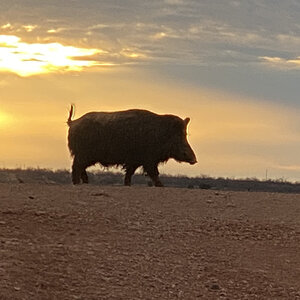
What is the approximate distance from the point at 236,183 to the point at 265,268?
22.7m

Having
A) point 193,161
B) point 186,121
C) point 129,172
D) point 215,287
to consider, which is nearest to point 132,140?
point 129,172

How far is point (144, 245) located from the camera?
12383mm

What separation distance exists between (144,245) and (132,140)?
8316mm

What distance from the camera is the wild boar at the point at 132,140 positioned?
67.5 feet

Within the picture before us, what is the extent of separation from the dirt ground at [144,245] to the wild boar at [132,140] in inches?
142

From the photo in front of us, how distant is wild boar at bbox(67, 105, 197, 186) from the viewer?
67.5 ft

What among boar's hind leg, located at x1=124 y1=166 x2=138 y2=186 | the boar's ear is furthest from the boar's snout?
boar's hind leg, located at x1=124 y1=166 x2=138 y2=186

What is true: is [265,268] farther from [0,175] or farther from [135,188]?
[0,175]

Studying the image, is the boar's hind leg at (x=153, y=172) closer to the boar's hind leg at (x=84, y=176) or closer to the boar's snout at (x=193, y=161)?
the boar's snout at (x=193, y=161)

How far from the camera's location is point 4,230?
40.6 feet

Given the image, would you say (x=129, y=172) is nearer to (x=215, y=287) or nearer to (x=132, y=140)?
(x=132, y=140)

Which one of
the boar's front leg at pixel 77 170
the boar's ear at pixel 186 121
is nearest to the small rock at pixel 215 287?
the boar's ear at pixel 186 121

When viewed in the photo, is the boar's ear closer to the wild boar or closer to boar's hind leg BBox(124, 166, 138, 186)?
the wild boar

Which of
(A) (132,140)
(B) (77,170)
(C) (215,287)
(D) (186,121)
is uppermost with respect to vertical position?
(D) (186,121)
